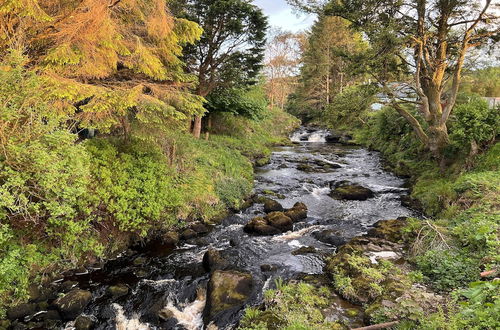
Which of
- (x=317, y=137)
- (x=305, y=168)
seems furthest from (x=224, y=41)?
(x=317, y=137)

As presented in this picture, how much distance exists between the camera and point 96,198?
796 centimetres

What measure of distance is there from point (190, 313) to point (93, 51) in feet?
24.5

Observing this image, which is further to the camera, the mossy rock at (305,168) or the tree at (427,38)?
the mossy rock at (305,168)

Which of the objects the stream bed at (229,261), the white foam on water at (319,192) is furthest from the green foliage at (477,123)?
the white foam on water at (319,192)

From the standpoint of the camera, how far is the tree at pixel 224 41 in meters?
15.8

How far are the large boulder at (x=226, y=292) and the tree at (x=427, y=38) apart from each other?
36.9 ft

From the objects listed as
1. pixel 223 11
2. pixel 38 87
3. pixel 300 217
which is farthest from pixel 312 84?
pixel 38 87

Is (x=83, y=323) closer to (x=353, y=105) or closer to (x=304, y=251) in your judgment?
(x=304, y=251)

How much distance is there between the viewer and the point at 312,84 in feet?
130

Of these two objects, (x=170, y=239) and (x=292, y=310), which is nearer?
(x=292, y=310)

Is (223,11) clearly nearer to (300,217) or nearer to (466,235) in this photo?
(300,217)

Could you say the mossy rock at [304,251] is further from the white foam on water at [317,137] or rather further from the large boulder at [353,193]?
the white foam on water at [317,137]

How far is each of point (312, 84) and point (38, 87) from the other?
37185mm

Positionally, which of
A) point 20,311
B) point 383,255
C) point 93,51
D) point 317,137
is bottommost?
point 20,311
